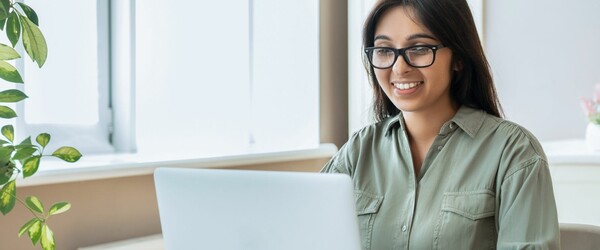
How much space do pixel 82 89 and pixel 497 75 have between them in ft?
6.86

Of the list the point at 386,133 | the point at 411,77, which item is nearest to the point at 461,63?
the point at 411,77

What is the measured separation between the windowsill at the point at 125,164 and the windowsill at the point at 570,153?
998 millimetres

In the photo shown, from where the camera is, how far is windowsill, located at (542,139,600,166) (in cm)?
268

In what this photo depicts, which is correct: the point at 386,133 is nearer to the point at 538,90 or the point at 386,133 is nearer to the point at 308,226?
the point at 308,226

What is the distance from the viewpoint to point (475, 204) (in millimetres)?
1352

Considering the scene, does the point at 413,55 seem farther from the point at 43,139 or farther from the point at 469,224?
the point at 43,139

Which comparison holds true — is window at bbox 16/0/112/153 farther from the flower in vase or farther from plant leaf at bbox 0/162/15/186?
the flower in vase

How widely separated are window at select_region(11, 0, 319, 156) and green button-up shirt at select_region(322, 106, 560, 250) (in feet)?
2.58

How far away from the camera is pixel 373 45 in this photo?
1.53 m

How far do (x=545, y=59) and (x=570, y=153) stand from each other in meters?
0.68

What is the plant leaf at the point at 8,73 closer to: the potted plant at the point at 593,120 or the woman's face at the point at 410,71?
the woman's face at the point at 410,71

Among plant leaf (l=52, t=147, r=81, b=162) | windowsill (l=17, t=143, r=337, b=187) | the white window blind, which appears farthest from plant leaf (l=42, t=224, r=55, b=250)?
the white window blind

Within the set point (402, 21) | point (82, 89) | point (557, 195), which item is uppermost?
point (402, 21)

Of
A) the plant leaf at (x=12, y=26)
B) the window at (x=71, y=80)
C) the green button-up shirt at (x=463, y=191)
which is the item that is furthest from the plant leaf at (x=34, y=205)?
the window at (x=71, y=80)
